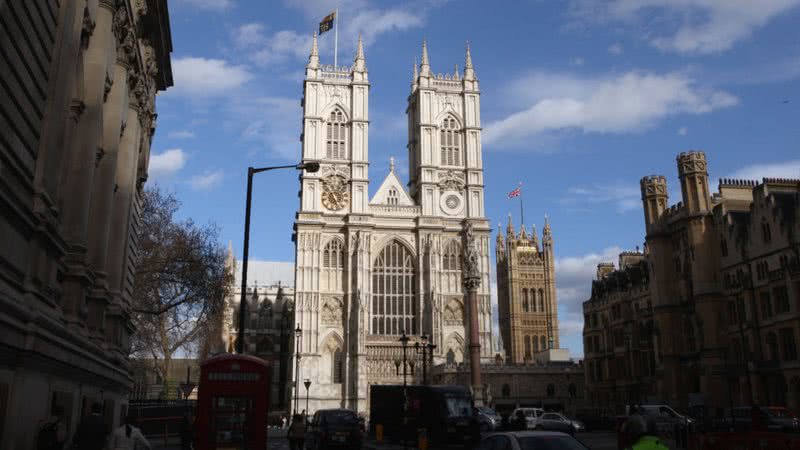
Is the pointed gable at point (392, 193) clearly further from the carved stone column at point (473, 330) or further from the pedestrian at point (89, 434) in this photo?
the pedestrian at point (89, 434)

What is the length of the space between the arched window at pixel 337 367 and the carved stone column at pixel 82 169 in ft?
171

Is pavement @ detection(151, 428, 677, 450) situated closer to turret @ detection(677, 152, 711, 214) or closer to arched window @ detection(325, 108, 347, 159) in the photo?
turret @ detection(677, 152, 711, 214)

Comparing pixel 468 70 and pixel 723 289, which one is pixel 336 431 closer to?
pixel 723 289

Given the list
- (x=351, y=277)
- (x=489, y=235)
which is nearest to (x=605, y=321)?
(x=489, y=235)

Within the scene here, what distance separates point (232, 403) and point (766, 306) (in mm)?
34004

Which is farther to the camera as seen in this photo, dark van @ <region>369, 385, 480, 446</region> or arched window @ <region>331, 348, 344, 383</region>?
arched window @ <region>331, 348, 344, 383</region>

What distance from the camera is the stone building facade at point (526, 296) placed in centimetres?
11250

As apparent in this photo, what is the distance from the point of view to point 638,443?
7074 millimetres

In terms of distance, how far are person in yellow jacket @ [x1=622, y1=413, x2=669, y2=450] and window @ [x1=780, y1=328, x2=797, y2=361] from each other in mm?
33970

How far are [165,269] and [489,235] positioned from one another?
128 ft

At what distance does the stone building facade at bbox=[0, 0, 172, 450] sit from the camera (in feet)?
27.6

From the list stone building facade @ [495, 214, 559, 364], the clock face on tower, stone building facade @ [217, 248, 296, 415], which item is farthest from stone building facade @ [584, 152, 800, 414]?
stone building facade @ [495, 214, 559, 364]

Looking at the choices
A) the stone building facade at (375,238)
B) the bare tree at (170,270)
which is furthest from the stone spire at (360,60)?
the bare tree at (170,270)

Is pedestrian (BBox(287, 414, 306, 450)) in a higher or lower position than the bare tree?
lower
